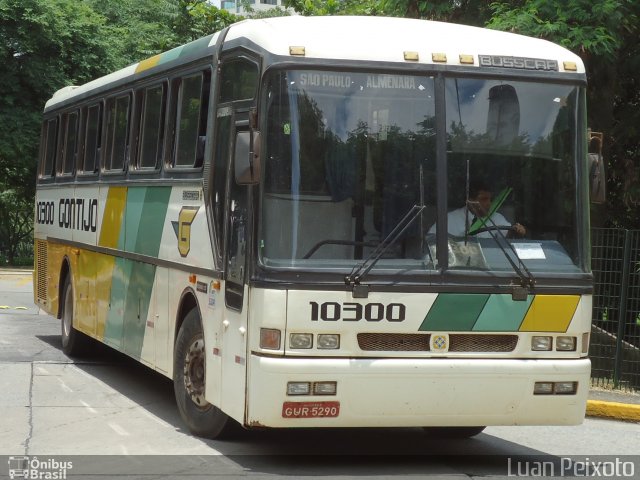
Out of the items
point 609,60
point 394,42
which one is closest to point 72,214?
point 609,60

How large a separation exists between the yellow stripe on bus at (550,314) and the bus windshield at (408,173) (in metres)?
0.22

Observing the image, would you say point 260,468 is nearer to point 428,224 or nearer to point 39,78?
point 428,224

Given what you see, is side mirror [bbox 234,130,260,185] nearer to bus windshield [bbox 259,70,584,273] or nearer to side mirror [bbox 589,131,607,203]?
bus windshield [bbox 259,70,584,273]

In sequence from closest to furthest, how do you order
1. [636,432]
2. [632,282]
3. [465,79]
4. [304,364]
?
[304,364] → [465,79] → [636,432] → [632,282]

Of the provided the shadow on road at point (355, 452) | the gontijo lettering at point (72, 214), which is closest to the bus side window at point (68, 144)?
the gontijo lettering at point (72, 214)

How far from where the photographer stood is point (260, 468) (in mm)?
8445

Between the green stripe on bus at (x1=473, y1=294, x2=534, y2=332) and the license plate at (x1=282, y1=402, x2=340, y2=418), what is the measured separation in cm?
113

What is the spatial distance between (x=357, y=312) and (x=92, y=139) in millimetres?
6808

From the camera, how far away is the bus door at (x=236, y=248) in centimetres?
840

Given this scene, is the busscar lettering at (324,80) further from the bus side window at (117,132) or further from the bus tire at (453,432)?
the bus side window at (117,132)

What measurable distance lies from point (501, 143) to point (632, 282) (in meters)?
5.40

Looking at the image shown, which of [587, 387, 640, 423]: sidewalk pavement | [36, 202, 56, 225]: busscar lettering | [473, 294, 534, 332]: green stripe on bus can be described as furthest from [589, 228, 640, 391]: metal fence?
[36, 202, 56, 225]: busscar lettering

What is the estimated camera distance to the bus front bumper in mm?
8055

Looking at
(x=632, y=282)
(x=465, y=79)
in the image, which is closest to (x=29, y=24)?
(x=632, y=282)
